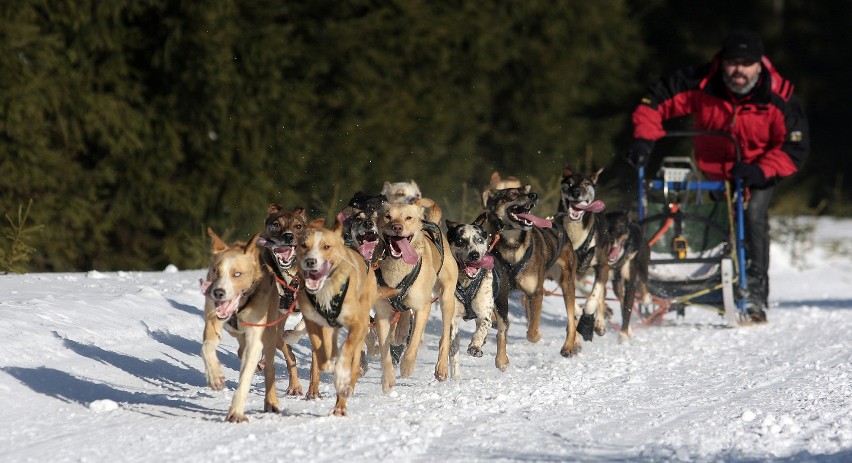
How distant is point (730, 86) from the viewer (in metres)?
10.4

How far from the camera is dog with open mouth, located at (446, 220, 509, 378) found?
7.79 metres

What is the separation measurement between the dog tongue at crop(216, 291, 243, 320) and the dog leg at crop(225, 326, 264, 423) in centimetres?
13

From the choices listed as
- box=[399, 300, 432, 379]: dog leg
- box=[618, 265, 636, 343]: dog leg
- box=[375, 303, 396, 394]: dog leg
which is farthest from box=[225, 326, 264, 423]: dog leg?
box=[618, 265, 636, 343]: dog leg

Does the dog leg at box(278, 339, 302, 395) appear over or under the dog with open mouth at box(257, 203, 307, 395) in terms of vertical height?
under

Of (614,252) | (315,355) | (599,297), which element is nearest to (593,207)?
(599,297)

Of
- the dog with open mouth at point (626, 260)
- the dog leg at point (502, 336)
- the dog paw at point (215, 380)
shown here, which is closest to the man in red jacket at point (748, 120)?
the dog with open mouth at point (626, 260)

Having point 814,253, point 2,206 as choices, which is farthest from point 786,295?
point 2,206

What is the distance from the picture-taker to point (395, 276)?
7.07 meters

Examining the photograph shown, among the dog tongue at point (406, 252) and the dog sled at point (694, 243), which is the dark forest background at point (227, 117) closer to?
the dog sled at point (694, 243)

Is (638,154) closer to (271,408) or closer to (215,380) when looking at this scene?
(271,408)

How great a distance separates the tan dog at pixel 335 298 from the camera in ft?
19.6

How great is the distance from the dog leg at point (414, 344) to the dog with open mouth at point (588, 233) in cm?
170

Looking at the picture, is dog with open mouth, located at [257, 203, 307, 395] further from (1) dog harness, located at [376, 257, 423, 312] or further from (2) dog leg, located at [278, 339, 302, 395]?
(1) dog harness, located at [376, 257, 423, 312]

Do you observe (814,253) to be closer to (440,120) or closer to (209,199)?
(440,120)
